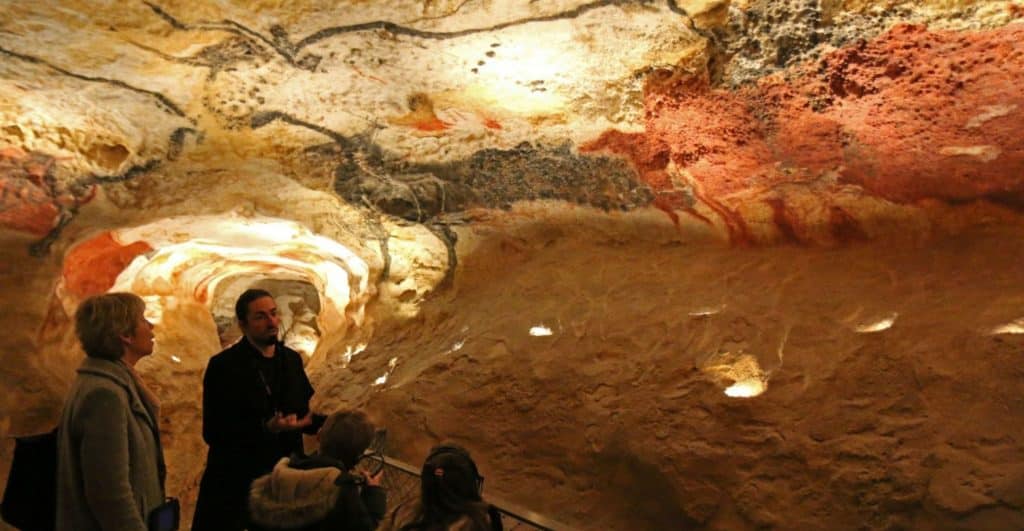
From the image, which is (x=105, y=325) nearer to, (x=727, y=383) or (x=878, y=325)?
(x=727, y=383)

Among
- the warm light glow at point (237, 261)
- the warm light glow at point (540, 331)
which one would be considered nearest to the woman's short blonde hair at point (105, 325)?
the warm light glow at point (540, 331)

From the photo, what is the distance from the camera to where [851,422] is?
2.98 metres

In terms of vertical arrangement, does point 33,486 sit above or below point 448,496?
above

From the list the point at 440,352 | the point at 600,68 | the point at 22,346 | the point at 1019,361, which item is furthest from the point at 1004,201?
the point at 22,346

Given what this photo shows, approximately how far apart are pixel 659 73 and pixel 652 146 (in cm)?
59

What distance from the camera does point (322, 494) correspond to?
188 centimetres

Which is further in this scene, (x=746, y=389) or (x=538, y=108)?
(x=538, y=108)

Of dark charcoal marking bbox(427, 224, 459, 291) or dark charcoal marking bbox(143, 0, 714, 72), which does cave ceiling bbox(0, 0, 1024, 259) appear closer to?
dark charcoal marking bbox(143, 0, 714, 72)

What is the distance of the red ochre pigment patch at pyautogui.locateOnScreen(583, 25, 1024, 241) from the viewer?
327 cm

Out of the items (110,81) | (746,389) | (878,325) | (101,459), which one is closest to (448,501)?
(101,459)

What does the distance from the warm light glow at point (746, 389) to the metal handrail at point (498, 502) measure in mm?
1196

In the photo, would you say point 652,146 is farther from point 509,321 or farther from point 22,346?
point 22,346

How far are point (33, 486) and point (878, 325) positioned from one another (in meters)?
3.50

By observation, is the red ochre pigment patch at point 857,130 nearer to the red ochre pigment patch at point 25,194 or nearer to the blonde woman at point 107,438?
the blonde woman at point 107,438
